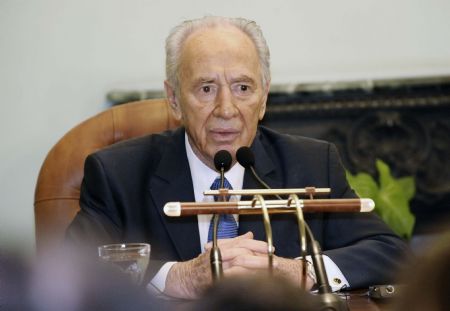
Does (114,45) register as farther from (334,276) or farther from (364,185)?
(334,276)

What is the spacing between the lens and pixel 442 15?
4.97m

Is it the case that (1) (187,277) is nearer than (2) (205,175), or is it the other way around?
(1) (187,277)

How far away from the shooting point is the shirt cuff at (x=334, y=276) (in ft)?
7.73

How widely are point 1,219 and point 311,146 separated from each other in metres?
2.20

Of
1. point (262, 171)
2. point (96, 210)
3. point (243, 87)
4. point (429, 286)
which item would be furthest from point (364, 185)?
point (429, 286)

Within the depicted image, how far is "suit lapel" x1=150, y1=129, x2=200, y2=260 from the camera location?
8.78ft

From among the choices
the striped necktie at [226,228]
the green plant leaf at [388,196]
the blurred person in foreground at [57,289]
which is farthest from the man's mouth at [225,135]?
the blurred person in foreground at [57,289]

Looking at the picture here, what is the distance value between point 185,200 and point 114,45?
7.76 ft

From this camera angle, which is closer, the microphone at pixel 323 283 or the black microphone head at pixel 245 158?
the microphone at pixel 323 283

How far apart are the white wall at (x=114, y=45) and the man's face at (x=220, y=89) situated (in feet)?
6.79

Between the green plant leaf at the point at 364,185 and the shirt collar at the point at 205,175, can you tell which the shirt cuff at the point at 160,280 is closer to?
the shirt collar at the point at 205,175

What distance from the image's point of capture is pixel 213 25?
2887 mm

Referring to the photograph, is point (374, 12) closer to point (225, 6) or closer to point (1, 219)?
point (225, 6)

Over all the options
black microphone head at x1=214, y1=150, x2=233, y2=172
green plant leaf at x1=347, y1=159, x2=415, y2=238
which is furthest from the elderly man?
green plant leaf at x1=347, y1=159, x2=415, y2=238
